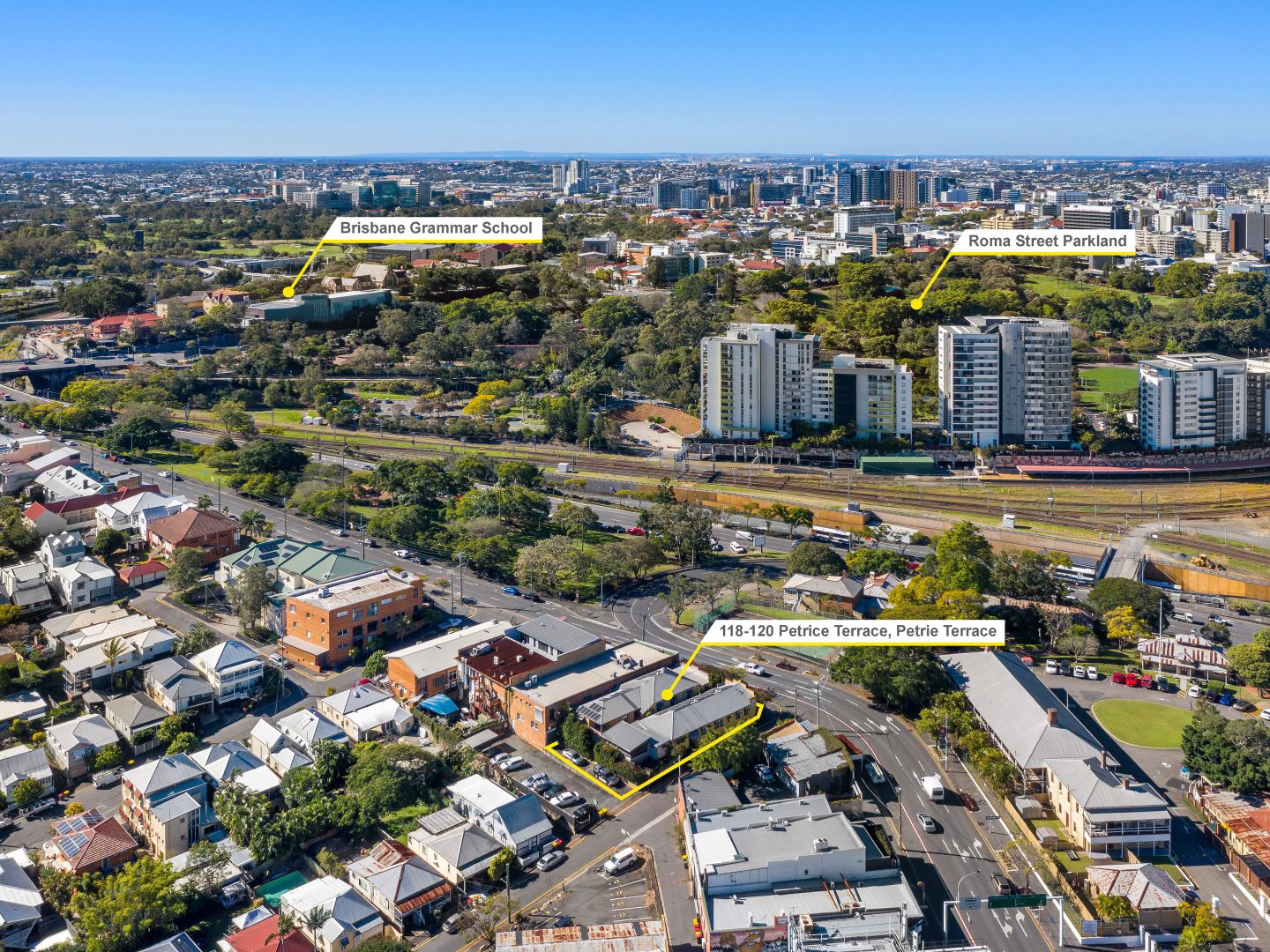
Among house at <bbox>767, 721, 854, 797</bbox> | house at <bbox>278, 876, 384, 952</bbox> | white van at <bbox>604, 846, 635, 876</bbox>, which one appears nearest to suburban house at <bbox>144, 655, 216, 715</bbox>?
house at <bbox>278, 876, 384, 952</bbox>

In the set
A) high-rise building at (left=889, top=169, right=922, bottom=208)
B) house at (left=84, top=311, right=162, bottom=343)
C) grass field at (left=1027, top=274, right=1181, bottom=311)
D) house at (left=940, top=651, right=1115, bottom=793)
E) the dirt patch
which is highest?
high-rise building at (left=889, top=169, right=922, bottom=208)

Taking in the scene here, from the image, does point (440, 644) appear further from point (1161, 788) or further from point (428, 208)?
point (428, 208)

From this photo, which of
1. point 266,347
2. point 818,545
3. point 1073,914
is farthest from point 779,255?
point 1073,914

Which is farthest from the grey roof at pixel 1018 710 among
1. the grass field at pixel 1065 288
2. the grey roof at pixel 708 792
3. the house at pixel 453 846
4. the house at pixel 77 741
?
the grass field at pixel 1065 288

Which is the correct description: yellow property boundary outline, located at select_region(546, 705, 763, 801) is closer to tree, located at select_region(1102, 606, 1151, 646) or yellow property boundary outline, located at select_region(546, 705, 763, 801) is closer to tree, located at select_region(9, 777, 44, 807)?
tree, located at select_region(9, 777, 44, 807)

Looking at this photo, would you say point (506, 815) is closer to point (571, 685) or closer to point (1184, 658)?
point (571, 685)

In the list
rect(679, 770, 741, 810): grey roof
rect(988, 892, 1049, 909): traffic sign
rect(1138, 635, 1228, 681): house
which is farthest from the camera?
rect(1138, 635, 1228, 681): house
